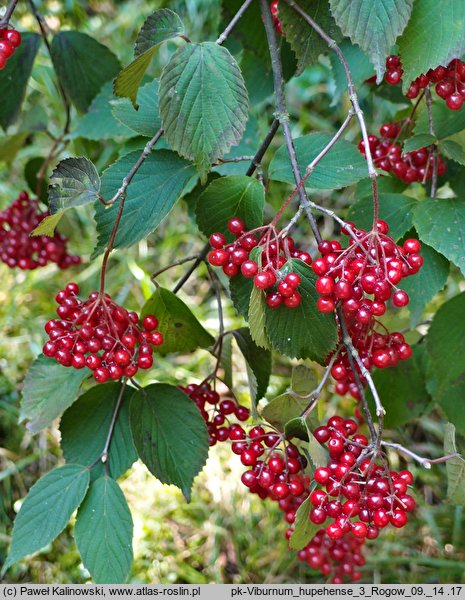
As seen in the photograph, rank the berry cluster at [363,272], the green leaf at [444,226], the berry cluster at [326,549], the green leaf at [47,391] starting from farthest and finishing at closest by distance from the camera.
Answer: the berry cluster at [326,549], the green leaf at [47,391], the green leaf at [444,226], the berry cluster at [363,272]

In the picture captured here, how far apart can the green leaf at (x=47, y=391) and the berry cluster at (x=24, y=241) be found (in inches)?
14.8

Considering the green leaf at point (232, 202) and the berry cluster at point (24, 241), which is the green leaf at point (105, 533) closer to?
the green leaf at point (232, 202)

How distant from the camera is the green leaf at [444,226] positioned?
0.96 metres

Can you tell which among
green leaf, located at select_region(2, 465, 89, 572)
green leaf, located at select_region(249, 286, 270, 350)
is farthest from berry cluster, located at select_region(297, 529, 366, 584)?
green leaf, located at select_region(249, 286, 270, 350)

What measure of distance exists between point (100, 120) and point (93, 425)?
2.01 ft

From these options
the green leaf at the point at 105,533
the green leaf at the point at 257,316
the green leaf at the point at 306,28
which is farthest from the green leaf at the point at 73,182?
the green leaf at the point at 105,533

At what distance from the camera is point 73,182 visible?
2.82 ft

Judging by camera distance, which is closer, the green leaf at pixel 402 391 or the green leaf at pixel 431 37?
the green leaf at pixel 431 37

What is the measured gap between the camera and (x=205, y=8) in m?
2.83

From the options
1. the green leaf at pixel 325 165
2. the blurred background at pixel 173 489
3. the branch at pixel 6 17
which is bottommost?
the blurred background at pixel 173 489

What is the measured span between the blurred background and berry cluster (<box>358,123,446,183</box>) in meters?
0.31

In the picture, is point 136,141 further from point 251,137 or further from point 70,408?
point 70,408

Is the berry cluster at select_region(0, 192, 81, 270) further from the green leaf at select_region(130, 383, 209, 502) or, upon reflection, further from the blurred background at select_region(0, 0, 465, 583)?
the green leaf at select_region(130, 383, 209, 502)
